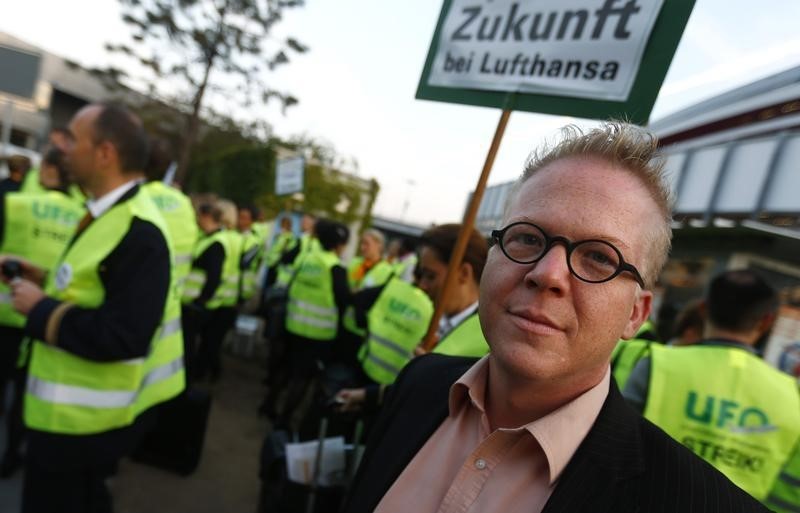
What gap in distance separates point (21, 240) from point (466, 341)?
10.6 ft

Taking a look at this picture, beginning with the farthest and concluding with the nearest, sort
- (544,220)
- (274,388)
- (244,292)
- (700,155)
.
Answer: (700,155), (244,292), (274,388), (544,220)

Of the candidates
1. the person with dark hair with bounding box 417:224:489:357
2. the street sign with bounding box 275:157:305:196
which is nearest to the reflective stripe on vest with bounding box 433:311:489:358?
the person with dark hair with bounding box 417:224:489:357

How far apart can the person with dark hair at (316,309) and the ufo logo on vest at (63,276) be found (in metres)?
2.91

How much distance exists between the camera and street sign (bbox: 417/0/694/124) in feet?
5.54

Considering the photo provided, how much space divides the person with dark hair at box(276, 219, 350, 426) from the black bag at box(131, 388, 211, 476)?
122cm

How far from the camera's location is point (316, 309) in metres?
4.98

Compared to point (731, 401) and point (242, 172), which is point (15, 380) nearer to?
point (731, 401)

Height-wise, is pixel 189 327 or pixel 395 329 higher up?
pixel 395 329

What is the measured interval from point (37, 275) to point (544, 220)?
2.46 metres

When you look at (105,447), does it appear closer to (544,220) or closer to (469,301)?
(469,301)

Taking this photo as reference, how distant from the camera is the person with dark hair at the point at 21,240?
3.34 meters

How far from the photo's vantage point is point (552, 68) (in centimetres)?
192

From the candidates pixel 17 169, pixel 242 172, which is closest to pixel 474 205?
pixel 17 169

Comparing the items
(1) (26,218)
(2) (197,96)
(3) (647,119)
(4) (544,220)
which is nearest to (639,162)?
(4) (544,220)
